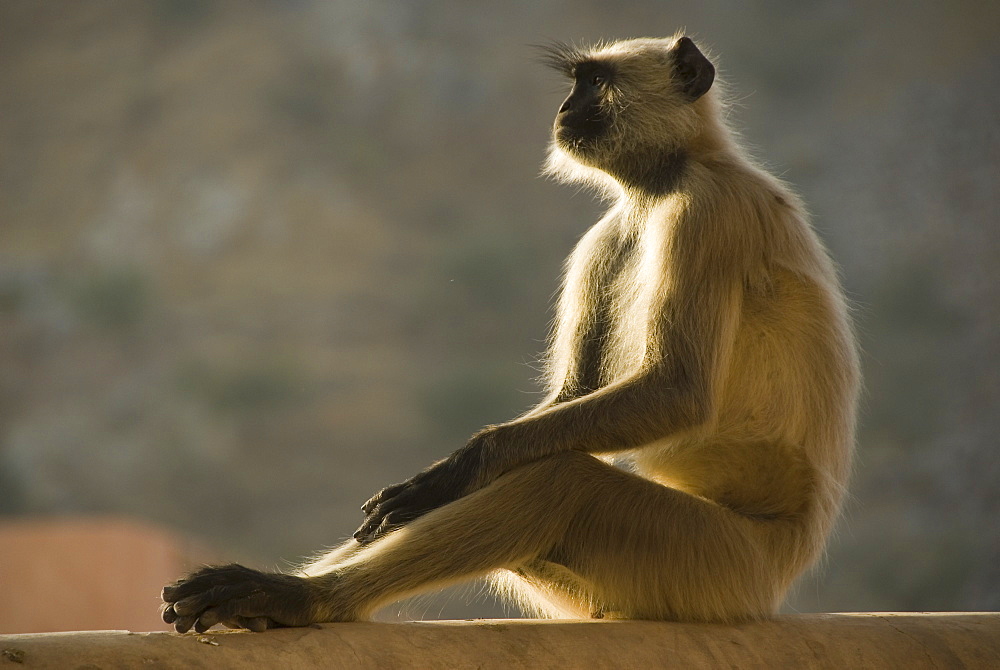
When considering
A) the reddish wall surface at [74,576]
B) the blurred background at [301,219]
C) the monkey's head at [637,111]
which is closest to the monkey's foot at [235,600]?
the monkey's head at [637,111]

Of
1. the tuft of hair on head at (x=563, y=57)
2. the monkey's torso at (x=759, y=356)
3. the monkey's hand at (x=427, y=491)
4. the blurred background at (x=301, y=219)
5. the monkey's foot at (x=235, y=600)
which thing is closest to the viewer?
the monkey's foot at (x=235, y=600)

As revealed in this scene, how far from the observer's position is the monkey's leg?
2242 mm

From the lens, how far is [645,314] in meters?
2.69

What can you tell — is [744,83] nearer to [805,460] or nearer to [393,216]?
[393,216]

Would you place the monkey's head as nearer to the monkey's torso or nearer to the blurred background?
the monkey's torso

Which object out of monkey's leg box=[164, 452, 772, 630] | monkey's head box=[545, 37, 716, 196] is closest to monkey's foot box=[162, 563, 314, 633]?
monkey's leg box=[164, 452, 772, 630]

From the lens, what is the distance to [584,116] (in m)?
3.17

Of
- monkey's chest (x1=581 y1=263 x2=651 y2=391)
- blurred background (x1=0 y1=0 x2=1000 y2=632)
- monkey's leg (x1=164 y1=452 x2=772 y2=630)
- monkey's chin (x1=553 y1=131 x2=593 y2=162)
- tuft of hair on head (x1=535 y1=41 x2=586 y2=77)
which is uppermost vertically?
blurred background (x1=0 y1=0 x2=1000 y2=632)

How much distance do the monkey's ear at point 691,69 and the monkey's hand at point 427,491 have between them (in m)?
1.23

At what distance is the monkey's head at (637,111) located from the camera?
3072mm

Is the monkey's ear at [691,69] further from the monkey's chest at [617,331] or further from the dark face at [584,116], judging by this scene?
the monkey's chest at [617,331]

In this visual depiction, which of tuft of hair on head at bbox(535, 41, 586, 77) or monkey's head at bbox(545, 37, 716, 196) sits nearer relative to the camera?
monkey's head at bbox(545, 37, 716, 196)

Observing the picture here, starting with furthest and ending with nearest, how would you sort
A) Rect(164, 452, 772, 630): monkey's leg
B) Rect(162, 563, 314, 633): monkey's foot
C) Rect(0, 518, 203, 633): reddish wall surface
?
Rect(0, 518, 203, 633): reddish wall surface, Rect(164, 452, 772, 630): monkey's leg, Rect(162, 563, 314, 633): monkey's foot

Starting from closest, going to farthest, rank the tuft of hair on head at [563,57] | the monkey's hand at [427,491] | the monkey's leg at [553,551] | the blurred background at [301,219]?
1. the monkey's leg at [553,551]
2. the monkey's hand at [427,491]
3. the tuft of hair on head at [563,57]
4. the blurred background at [301,219]
